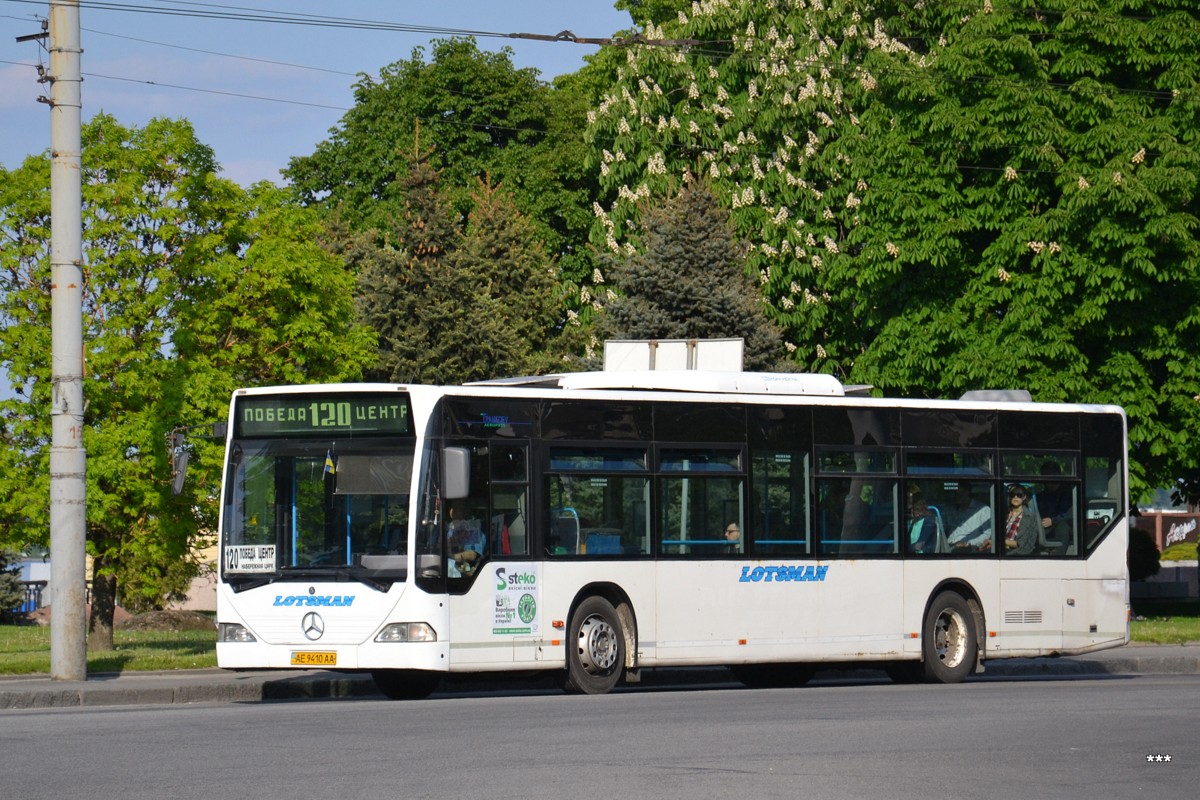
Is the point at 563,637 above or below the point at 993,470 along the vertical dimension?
below

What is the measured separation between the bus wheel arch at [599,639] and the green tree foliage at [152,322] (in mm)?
7826

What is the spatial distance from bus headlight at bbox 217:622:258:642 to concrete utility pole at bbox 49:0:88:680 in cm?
280

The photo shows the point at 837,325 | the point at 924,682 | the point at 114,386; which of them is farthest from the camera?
the point at 837,325

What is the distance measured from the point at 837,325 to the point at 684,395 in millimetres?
23288

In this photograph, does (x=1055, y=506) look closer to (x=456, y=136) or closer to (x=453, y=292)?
(x=453, y=292)

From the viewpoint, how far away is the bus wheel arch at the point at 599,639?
59.5ft

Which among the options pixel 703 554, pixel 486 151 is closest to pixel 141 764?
pixel 703 554

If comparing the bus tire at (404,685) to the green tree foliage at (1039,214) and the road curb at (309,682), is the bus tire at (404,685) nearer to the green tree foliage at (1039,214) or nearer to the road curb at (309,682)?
the road curb at (309,682)

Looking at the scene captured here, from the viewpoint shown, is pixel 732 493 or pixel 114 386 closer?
pixel 732 493

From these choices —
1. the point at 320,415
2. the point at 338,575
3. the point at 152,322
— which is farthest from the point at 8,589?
the point at 338,575

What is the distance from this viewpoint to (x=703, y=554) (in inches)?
761

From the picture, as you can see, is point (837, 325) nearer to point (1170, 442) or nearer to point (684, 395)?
point (1170, 442)

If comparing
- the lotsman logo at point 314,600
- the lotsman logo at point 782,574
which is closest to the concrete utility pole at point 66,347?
the lotsman logo at point 314,600

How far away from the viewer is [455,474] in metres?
17.1
